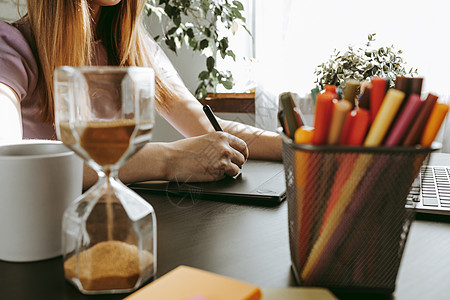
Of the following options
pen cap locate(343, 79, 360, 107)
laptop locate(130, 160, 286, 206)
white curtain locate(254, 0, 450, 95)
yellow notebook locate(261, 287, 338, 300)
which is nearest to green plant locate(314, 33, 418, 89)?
laptop locate(130, 160, 286, 206)

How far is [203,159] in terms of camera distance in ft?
2.67

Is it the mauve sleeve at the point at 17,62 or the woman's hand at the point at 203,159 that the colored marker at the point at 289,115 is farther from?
the mauve sleeve at the point at 17,62

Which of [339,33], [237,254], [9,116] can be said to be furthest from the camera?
[339,33]

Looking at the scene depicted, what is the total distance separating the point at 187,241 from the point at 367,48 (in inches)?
31.1

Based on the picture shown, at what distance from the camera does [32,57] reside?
1.00 meters

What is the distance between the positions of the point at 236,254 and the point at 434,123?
0.26 m

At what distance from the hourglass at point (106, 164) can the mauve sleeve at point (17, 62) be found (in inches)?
25.0

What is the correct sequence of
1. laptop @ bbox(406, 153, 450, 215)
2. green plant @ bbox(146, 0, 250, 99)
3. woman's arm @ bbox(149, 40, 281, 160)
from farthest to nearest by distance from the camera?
green plant @ bbox(146, 0, 250, 99) < woman's arm @ bbox(149, 40, 281, 160) < laptop @ bbox(406, 153, 450, 215)

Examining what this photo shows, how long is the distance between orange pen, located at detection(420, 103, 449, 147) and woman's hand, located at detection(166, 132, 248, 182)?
48cm

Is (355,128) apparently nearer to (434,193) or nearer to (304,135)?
(304,135)

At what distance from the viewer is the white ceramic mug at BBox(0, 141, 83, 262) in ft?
1.39

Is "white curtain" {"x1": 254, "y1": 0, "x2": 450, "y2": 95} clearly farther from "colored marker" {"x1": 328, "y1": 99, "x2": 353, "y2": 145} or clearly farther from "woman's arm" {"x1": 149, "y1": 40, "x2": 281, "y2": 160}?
"colored marker" {"x1": 328, "y1": 99, "x2": 353, "y2": 145}

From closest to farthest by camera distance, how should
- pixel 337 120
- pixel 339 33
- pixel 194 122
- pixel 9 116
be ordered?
pixel 337 120, pixel 9 116, pixel 194 122, pixel 339 33

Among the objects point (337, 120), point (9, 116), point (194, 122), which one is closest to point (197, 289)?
point (337, 120)
